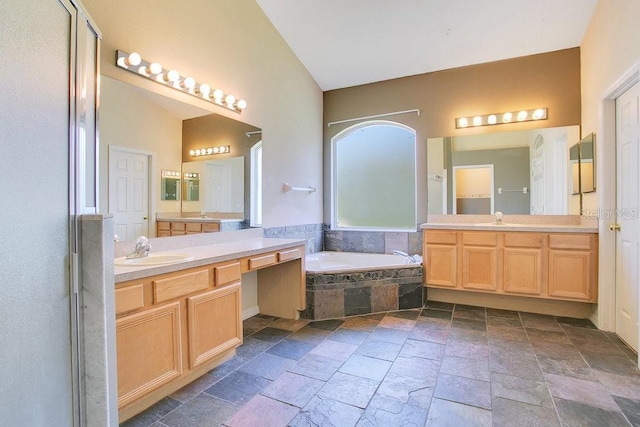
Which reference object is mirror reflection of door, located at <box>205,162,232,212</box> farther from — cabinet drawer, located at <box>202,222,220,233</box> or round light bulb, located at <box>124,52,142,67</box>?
round light bulb, located at <box>124,52,142,67</box>

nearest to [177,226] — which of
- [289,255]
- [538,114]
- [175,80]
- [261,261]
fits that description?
[261,261]

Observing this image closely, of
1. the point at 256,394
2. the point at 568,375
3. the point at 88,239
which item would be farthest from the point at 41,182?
the point at 568,375

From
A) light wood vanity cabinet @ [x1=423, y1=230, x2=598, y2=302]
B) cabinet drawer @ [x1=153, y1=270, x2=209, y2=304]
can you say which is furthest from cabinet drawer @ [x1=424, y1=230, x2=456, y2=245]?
cabinet drawer @ [x1=153, y1=270, x2=209, y2=304]

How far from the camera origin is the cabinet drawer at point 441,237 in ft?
11.4

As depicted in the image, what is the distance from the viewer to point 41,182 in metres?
0.92

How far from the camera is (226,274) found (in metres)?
2.18

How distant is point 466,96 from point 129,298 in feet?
12.9

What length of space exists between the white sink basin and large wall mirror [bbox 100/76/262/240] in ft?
0.67

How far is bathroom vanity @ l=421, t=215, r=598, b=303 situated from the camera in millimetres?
2994

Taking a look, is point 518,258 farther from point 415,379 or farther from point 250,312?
point 250,312

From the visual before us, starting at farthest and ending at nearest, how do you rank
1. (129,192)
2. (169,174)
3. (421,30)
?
1. (421,30)
2. (169,174)
3. (129,192)

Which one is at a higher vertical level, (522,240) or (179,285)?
(522,240)

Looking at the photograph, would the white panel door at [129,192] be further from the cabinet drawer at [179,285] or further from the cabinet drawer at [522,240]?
the cabinet drawer at [522,240]

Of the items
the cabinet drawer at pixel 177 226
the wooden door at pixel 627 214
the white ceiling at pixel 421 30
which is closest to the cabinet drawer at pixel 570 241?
the wooden door at pixel 627 214
